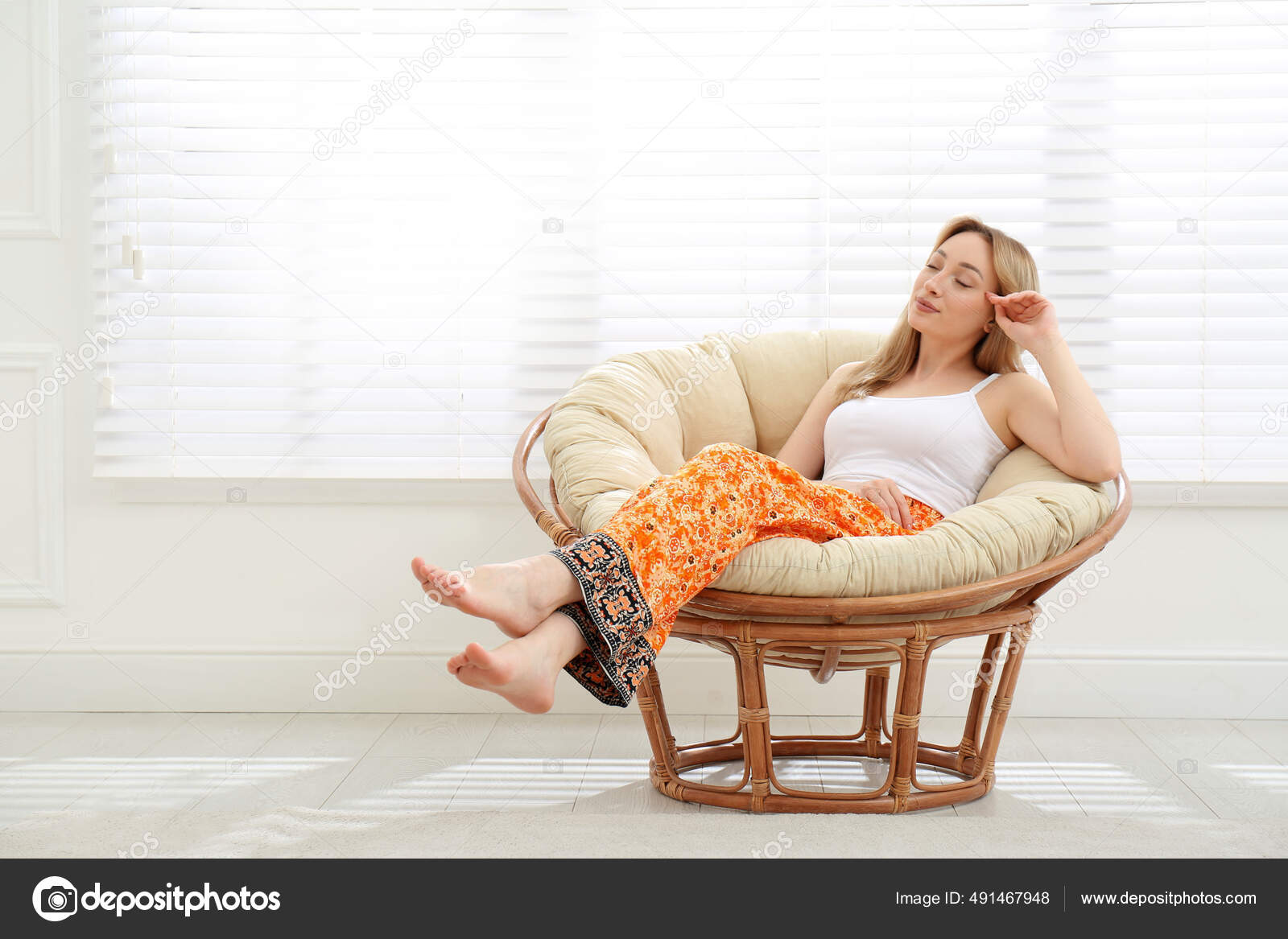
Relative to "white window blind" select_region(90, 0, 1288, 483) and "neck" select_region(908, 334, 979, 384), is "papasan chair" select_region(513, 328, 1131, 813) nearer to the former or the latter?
"neck" select_region(908, 334, 979, 384)

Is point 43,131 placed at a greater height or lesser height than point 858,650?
greater

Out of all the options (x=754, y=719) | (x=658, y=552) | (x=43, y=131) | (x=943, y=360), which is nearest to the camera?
(x=658, y=552)

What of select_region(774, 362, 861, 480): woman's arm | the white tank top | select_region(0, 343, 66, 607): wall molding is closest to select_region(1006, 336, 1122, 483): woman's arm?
the white tank top

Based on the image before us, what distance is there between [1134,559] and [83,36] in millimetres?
2772

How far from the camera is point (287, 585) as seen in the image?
8.43 ft

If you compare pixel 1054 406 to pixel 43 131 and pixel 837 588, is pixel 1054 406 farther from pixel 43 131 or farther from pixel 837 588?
pixel 43 131

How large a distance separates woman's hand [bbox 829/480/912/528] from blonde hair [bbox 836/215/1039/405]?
0.26 metres

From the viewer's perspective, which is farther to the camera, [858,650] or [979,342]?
[979,342]

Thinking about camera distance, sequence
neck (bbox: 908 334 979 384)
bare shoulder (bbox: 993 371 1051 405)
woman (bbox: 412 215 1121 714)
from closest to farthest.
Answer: woman (bbox: 412 215 1121 714) → bare shoulder (bbox: 993 371 1051 405) → neck (bbox: 908 334 979 384)

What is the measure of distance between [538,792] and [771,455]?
859mm

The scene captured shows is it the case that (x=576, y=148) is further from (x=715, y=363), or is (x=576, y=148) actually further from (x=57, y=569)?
(x=57, y=569)

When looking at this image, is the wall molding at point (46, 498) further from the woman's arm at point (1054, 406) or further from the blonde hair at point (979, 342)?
the woman's arm at point (1054, 406)

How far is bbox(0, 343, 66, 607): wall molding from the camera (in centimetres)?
254
